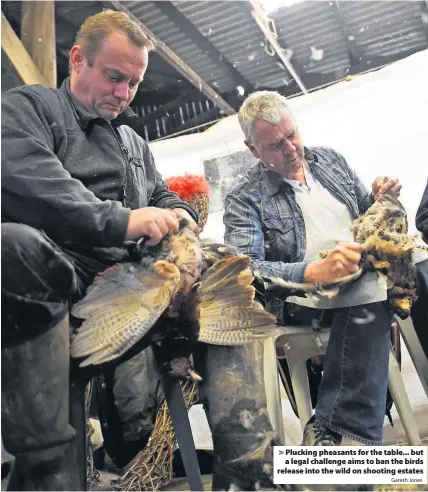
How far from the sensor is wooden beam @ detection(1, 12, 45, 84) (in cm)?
94

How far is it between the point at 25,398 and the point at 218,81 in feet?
2.29

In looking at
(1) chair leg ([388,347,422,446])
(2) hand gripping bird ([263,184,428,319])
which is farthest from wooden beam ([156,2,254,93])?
(1) chair leg ([388,347,422,446])

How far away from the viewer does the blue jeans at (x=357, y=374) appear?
2.92 ft

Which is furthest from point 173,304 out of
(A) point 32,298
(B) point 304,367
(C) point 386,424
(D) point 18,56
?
(D) point 18,56

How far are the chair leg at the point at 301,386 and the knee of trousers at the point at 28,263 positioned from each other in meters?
0.46

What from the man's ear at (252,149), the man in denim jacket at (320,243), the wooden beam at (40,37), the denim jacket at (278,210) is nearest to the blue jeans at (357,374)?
the man in denim jacket at (320,243)

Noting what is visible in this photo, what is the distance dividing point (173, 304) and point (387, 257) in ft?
1.28

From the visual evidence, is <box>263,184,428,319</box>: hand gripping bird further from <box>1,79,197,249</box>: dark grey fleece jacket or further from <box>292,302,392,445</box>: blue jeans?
<box>1,79,197,249</box>: dark grey fleece jacket

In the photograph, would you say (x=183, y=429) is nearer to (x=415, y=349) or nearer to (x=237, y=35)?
(x=415, y=349)

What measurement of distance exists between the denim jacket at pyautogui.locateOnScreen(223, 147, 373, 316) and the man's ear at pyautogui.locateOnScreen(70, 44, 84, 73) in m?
0.37

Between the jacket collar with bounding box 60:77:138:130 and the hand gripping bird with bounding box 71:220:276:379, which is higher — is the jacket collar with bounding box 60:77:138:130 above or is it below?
above

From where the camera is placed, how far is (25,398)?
0.72 m

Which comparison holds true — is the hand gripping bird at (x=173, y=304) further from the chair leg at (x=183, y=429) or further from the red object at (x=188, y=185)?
the red object at (x=188, y=185)

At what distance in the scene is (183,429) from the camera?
2.77ft
